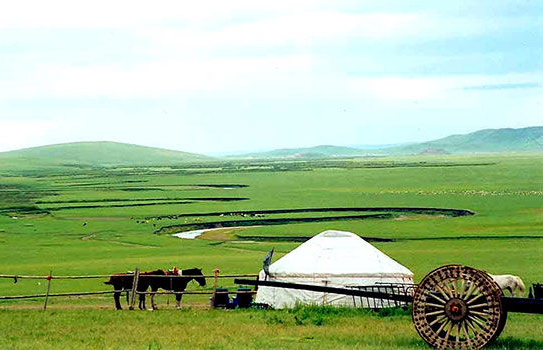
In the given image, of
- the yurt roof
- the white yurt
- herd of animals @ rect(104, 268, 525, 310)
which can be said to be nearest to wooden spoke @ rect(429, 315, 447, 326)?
the white yurt

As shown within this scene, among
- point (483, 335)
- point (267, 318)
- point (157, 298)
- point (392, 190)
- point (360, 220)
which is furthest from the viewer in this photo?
point (392, 190)

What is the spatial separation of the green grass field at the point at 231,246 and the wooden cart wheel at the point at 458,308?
64 cm

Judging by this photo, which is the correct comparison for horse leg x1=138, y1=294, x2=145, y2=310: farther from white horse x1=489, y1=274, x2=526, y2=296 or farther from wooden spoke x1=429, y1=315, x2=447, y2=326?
wooden spoke x1=429, y1=315, x2=447, y2=326

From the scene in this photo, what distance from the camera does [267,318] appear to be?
21.5 meters

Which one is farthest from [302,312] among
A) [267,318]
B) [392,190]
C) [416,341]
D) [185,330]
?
[392,190]

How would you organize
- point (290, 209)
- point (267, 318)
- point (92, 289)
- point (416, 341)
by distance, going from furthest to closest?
point (290, 209) → point (92, 289) → point (267, 318) → point (416, 341)

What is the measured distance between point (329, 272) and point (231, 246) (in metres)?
26.0

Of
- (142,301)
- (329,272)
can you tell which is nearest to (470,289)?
(329,272)

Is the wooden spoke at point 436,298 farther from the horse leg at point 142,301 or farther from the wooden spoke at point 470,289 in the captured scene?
the horse leg at point 142,301

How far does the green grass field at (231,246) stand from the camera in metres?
18.0

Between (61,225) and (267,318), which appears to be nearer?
(267,318)

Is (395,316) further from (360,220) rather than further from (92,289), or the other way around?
(360,220)

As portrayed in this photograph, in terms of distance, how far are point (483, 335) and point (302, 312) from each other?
7.96m

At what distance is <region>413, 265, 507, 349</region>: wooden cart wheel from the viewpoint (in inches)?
575
